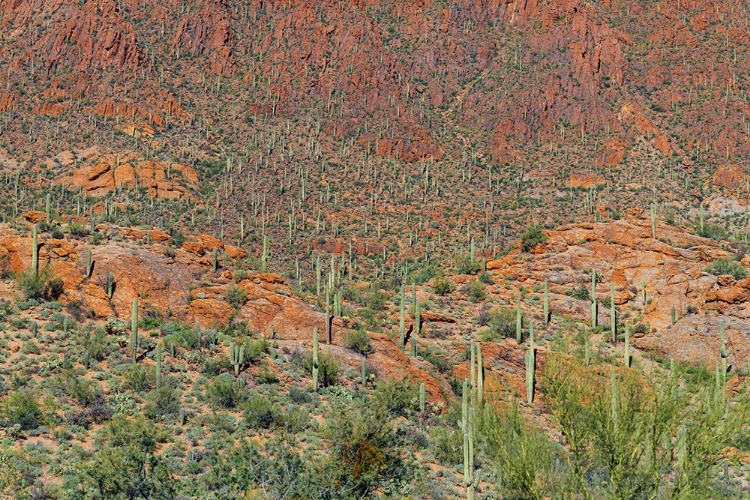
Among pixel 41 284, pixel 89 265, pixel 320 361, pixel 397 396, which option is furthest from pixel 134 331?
pixel 397 396

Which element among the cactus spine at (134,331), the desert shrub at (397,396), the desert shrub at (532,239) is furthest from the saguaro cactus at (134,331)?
the desert shrub at (532,239)

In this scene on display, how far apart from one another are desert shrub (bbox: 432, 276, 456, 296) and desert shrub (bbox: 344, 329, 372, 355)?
10405mm

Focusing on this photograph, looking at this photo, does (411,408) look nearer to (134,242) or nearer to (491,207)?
(134,242)

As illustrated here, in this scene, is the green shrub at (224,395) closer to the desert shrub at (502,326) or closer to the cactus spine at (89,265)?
the cactus spine at (89,265)

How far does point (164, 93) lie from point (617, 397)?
64.1 meters

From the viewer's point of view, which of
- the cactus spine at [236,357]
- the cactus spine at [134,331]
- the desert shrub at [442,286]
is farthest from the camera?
the desert shrub at [442,286]

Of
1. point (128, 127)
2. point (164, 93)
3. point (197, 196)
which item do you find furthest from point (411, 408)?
point (164, 93)

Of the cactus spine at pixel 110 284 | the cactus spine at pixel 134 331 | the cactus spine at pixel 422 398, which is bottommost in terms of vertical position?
the cactus spine at pixel 422 398

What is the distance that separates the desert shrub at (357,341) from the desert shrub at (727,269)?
19684mm

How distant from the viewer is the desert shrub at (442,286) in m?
41.6

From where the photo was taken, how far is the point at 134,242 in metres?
34.3

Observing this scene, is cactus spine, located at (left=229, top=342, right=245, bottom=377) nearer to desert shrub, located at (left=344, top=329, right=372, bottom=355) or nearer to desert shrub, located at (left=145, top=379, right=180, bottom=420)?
desert shrub, located at (left=145, top=379, right=180, bottom=420)

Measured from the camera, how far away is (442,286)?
41.7 metres

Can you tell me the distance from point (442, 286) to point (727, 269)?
14.3 meters
